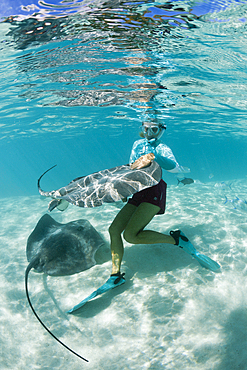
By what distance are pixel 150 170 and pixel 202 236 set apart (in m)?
2.88

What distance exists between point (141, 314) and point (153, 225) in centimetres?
330

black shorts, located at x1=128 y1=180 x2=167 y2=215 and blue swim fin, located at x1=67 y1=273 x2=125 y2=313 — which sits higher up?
black shorts, located at x1=128 y1=180 x2=167 y2=215

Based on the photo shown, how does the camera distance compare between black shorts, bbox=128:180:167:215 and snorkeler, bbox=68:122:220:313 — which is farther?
black shorts, bbox=128:180:167:215

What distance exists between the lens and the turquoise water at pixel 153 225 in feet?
8.75

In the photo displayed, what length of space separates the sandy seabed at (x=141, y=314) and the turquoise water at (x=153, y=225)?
0.6 inches

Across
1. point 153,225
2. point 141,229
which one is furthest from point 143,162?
point 153,225

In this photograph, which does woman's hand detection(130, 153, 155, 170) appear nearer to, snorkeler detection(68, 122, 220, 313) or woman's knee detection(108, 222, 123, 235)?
snorkeler detection(68, 122, 220, 313)

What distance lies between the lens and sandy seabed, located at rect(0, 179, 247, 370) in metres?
2.52

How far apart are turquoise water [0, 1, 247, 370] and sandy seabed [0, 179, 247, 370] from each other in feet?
0.05

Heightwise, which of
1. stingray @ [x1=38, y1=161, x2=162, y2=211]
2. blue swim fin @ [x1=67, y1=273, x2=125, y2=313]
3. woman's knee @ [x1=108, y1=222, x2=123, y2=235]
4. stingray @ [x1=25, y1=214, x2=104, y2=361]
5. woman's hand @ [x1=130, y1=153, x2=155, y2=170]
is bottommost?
stingray @ [x1=25, y1=214, x2=104, y2=361]

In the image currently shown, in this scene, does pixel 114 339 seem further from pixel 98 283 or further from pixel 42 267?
pixel 42 267

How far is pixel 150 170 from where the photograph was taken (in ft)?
11.2

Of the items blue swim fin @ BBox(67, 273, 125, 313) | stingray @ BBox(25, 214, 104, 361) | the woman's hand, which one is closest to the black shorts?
the woman's hand

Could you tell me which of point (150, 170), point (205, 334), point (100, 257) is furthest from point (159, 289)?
point (150, 170)
